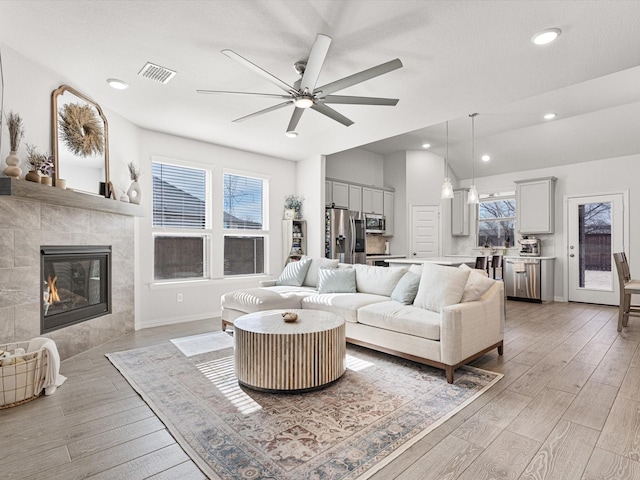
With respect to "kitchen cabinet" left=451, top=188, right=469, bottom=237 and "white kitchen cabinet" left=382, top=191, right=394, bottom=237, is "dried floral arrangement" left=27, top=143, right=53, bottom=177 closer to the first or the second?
"white kitchen cabinet" left=382, top=191, right=394, bottom=237

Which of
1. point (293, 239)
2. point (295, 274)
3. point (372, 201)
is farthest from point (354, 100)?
point (372, 201)

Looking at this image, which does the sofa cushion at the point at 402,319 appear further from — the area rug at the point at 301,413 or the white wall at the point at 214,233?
the white wall at the point at 214,233

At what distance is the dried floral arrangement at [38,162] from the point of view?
3074 millimetres

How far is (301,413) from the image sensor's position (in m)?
2.26

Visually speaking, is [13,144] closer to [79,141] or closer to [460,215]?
[79,141]

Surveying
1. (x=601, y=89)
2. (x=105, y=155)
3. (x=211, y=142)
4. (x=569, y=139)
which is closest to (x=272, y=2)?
(x=105, y=155)

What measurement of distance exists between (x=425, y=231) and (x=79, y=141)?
645 centimetres

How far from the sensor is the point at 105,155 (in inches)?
157

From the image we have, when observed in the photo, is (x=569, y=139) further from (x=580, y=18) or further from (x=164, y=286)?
(x=164, y=286)

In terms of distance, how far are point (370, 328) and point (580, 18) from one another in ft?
9.47

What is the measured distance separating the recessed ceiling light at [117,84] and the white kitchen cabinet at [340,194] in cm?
392

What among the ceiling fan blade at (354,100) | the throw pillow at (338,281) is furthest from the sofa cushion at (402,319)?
the ceiling fan blade at (354,100)

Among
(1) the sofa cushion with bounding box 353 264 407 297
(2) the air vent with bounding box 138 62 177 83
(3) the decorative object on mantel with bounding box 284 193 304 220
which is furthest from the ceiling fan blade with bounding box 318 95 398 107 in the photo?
(3) the decorative object on mantel with bounding box 284 193 304 220

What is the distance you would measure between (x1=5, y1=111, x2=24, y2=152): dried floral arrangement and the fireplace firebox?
0.93m
